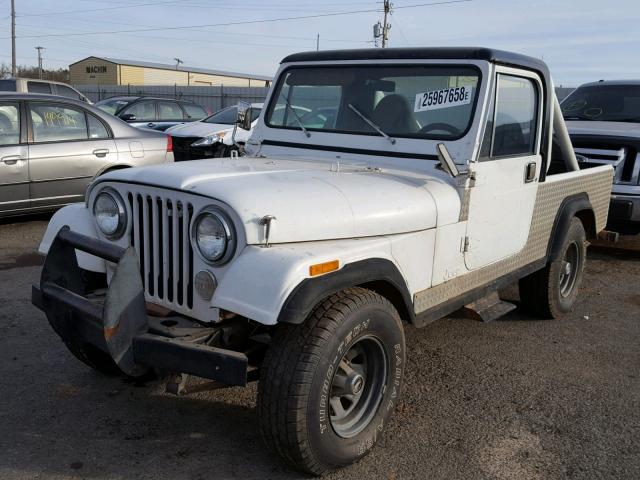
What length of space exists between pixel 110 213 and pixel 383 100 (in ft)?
5.94

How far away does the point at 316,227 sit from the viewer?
2834 millimetres

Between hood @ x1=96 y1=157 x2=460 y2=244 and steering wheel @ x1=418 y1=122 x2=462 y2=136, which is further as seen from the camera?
steering wheel @ x1=418 y1=122 x2=462 y2=136

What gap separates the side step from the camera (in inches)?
154

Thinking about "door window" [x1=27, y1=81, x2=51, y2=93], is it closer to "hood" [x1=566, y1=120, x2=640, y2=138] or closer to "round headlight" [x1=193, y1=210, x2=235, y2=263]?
"hood" [x1=566, y1=120, x2=640, y2=138]

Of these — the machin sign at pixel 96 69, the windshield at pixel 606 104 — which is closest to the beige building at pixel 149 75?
the machin sign at pixel 96 69

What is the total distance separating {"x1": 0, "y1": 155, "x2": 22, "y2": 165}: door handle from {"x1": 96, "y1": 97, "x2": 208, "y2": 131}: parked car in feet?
21.0

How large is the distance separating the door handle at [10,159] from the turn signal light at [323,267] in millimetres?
5499

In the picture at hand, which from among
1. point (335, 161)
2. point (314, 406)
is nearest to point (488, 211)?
point (335, 161)

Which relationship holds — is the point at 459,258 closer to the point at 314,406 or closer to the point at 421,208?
the point at 421,208

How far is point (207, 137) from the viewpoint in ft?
37.4

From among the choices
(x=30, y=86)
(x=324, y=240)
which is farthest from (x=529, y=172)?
(x=30, y=86)

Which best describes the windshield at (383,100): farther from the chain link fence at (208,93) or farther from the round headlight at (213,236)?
the chain link fence at (208,93)

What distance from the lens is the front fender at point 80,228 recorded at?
11.0ft

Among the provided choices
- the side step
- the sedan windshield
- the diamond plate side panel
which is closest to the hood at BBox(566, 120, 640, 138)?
the diamond plate side panel
